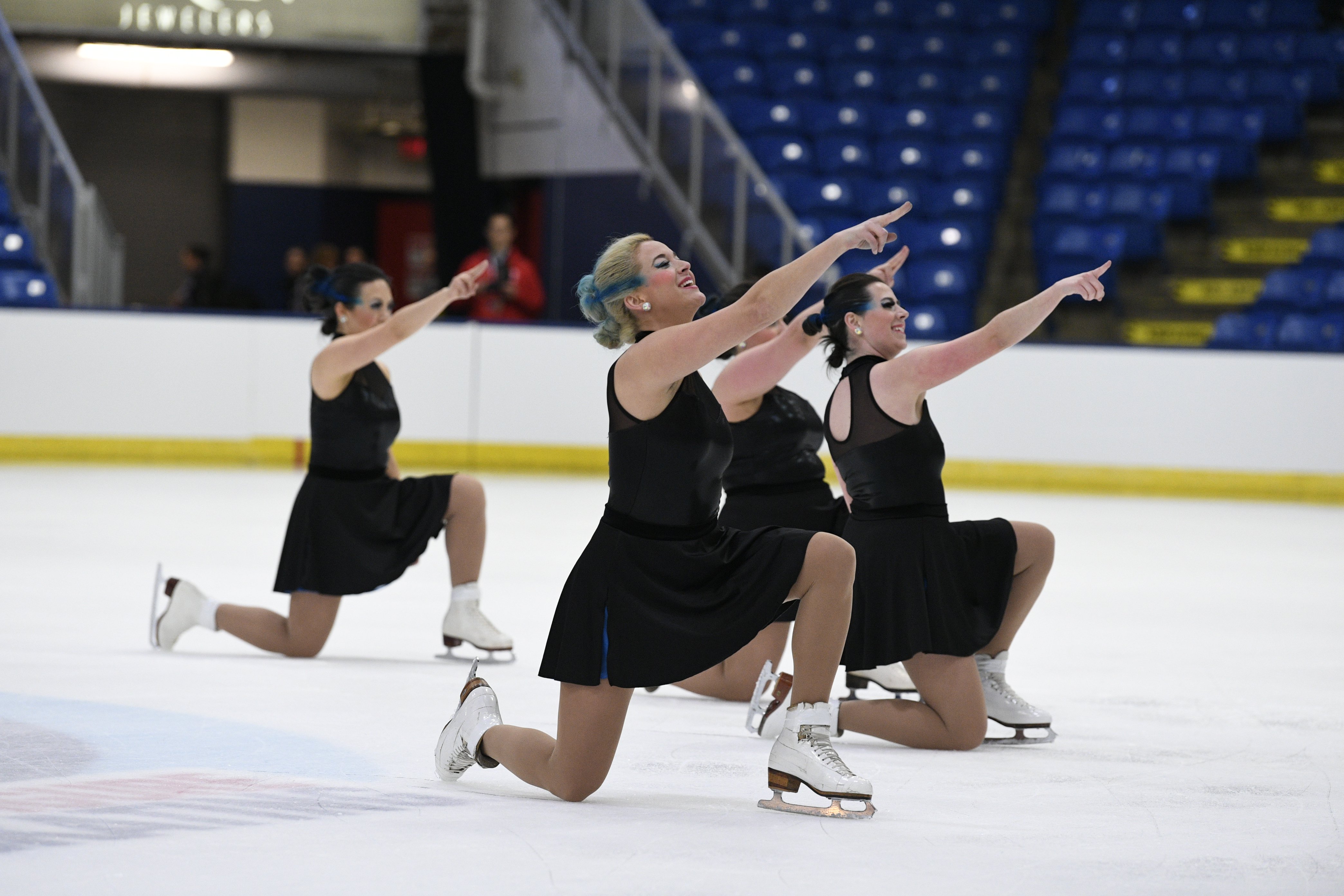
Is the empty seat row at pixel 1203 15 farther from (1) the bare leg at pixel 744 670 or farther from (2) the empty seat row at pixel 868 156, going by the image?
(1) the bare leg at pixel 744 670

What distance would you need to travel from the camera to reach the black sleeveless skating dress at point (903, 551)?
404cm

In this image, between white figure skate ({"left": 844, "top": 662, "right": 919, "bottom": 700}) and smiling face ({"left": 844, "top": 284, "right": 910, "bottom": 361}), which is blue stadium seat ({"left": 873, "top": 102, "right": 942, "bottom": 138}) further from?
smiling face ({"left": 844, "top": 284, "right": 910, "bottom": 361})

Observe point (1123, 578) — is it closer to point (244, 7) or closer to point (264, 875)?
point (264, 875)

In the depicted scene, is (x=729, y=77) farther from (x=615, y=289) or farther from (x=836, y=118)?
(x=615, y=289)

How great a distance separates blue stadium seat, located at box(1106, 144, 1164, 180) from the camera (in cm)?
1474

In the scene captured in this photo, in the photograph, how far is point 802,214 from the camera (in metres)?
14.4

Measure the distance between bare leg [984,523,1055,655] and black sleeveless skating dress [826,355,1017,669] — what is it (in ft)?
0.35

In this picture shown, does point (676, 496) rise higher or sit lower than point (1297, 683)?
higher

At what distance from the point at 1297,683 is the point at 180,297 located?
11898mm

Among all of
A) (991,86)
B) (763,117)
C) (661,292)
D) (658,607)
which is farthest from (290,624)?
(991,86)

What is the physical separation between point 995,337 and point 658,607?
102 cm

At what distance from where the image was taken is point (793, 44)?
15.8m

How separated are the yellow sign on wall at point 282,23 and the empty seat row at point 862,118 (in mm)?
3513

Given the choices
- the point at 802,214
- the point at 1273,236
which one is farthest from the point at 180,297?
the point at 1273,236
